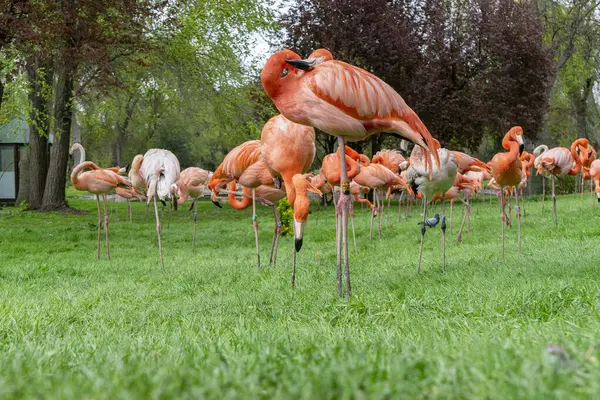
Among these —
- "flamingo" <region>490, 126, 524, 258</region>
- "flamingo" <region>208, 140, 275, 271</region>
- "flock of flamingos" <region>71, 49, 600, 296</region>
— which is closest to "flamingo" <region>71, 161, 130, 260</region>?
"flock of flamingos" <region>71, 49, 600, 296</region>

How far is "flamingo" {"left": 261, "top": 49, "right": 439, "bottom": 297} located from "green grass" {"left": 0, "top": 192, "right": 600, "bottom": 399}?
3.07ft

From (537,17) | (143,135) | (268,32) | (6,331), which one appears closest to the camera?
(6,331)

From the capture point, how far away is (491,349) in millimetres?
1996

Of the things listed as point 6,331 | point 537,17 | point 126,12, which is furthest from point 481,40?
point 6,331

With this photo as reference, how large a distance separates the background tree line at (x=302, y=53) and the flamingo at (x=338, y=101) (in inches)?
338

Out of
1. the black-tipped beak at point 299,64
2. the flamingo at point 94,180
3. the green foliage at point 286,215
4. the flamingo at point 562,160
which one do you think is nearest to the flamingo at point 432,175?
the black-tipped beak at point 299,64

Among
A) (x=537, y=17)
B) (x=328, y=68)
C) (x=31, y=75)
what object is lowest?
(x=328, y=68)

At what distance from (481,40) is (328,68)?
64.1 ft

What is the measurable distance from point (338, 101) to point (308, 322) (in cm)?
159

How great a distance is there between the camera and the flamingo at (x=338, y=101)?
13.7 feet

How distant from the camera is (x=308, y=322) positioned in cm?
368

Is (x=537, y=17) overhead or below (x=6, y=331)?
overhead

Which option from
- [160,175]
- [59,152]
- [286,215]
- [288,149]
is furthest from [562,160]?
[59,152]

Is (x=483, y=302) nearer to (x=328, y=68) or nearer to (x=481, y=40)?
(x=328, y=68)
